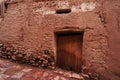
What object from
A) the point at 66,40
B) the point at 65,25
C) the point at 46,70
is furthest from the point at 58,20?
the point at 46,70

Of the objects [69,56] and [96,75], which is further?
[69,56]

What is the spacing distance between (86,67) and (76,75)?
0.38 metres

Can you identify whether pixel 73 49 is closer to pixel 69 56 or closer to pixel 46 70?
pixel 69 56

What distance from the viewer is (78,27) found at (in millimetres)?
4086

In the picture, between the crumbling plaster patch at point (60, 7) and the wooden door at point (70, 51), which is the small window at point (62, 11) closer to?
the crumbling plaster patch at point (60, 7)

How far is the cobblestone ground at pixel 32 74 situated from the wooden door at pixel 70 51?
29 cm

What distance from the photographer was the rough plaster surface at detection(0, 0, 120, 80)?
12.1ft

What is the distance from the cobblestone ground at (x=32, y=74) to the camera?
3.73 metres

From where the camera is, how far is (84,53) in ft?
13.0

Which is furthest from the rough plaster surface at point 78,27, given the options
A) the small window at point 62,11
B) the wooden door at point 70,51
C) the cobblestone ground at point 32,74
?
the cobblestone ground at point 32,74

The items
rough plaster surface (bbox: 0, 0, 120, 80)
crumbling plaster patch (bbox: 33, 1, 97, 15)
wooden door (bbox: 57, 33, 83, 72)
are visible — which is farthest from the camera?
wooden door (bbox: 57, 33, 83, 72)

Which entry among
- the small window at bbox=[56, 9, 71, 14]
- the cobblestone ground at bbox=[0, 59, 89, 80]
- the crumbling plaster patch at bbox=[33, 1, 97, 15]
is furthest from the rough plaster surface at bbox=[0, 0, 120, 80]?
the cobblestone ground at bbox=[0, 59, 89, 80]

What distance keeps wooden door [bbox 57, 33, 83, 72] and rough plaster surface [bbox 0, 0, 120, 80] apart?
0.87 feet

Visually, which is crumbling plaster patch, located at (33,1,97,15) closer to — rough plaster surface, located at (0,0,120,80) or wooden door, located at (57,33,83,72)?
rough plaster surface, located at (0,0,120,80)
